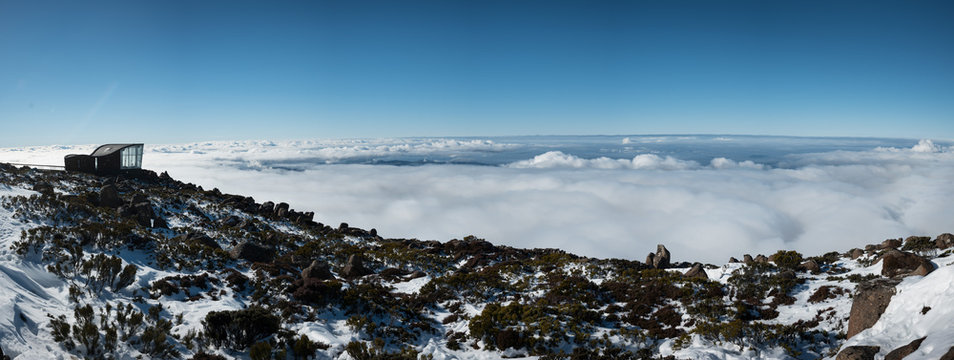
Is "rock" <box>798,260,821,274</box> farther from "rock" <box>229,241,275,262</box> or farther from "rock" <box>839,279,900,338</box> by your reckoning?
"rock" <box>229,241,275,262</box>

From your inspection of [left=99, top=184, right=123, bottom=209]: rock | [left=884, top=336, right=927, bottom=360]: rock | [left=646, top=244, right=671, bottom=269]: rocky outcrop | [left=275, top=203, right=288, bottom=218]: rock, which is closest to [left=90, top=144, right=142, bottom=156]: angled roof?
[left=275, top=203, right=288, bottom=218]: rock

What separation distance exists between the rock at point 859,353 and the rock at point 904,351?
0.33 metres

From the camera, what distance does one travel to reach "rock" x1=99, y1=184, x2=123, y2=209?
2986 centimetres

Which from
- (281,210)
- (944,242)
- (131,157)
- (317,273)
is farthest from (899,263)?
(131,157)

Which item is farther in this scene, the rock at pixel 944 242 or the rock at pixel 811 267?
the rock at pixel 811 267

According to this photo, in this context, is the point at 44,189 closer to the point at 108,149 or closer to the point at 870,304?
the point at 108,149

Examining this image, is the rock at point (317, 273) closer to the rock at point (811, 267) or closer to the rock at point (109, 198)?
the rock at point (109, 198)

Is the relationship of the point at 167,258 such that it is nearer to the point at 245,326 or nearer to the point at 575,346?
the point at 245,326

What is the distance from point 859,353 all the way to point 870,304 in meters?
3.35

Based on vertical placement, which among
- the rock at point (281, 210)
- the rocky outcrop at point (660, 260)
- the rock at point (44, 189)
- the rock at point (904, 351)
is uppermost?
the rock at point (44, 189)

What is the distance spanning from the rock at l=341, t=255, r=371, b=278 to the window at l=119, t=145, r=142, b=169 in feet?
140

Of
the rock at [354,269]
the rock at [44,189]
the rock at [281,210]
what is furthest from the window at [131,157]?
the rock at [354,269]

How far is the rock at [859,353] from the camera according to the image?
8883mm

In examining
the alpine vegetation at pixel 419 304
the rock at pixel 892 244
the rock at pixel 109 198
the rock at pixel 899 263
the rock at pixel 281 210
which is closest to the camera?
the alpine vegetation at pixel 419 304
